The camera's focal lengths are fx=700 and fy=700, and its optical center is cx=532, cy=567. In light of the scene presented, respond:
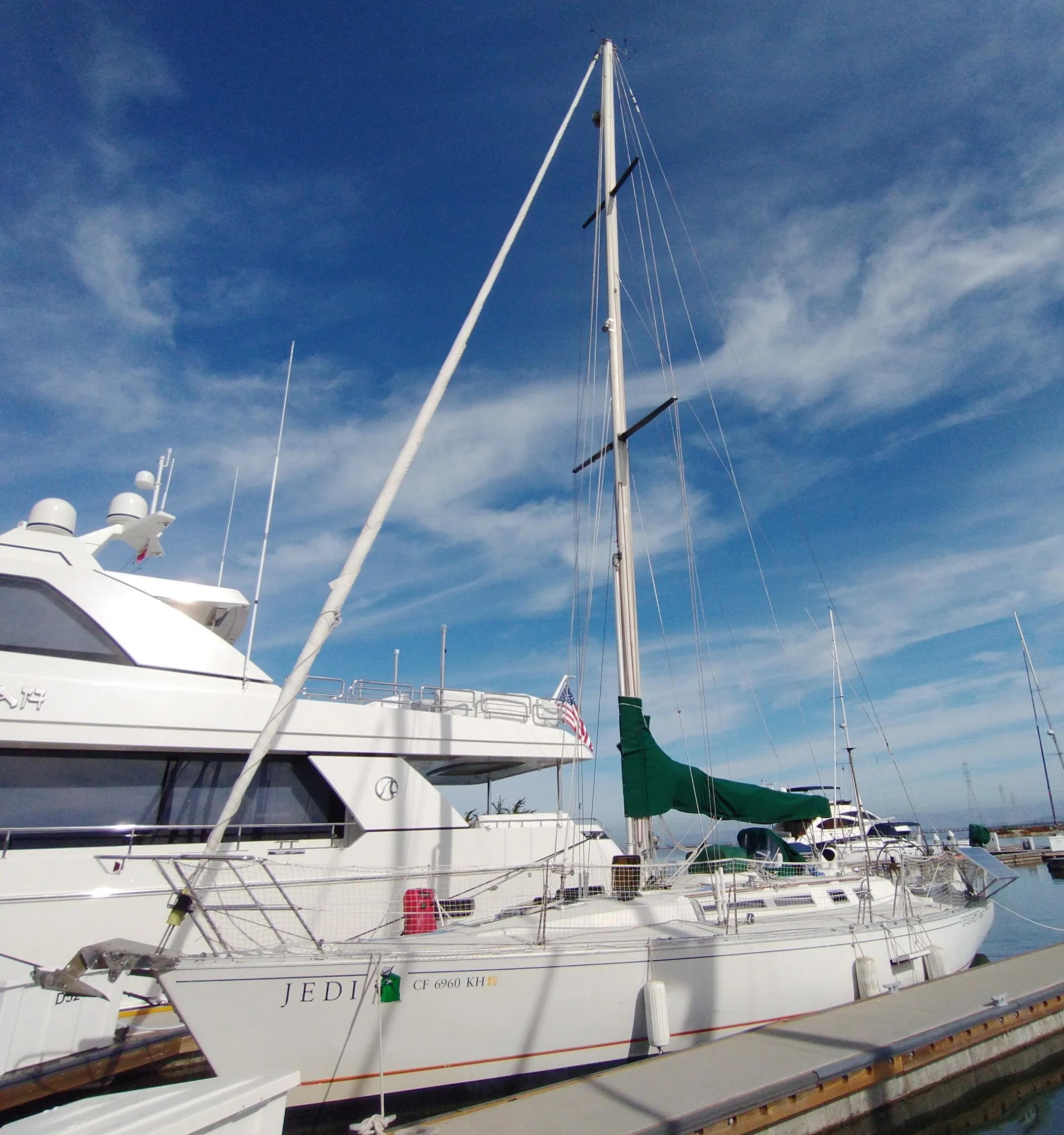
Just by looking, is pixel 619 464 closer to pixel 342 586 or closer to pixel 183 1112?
pixel 342 586

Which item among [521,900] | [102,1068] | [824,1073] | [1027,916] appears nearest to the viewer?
[824,1073]

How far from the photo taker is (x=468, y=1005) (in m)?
5.84

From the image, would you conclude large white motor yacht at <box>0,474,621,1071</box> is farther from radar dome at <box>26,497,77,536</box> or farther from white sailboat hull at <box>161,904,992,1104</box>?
white sailboat hull at <box>161,904,992,1104</box>

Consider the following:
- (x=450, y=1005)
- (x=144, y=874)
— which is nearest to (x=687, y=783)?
(x=450, y=1005)

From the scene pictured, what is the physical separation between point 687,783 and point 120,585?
7553 millimetres

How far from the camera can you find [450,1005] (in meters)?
5.80

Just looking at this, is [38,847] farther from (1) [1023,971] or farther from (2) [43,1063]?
(1) [1023,971]

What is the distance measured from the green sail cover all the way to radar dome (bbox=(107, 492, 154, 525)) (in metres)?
8.06

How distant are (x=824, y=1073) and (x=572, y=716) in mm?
6654

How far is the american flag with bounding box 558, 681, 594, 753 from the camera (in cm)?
1098

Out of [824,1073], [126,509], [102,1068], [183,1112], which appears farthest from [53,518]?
[824,1073]

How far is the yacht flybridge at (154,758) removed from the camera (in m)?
7.36

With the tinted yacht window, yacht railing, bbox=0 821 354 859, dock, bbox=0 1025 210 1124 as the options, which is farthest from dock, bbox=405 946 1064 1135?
the tinted yacht window

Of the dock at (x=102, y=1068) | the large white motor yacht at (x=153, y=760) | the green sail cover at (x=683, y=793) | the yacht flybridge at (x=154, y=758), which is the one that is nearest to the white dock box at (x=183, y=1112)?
the dock at (x=102, y=1068)
